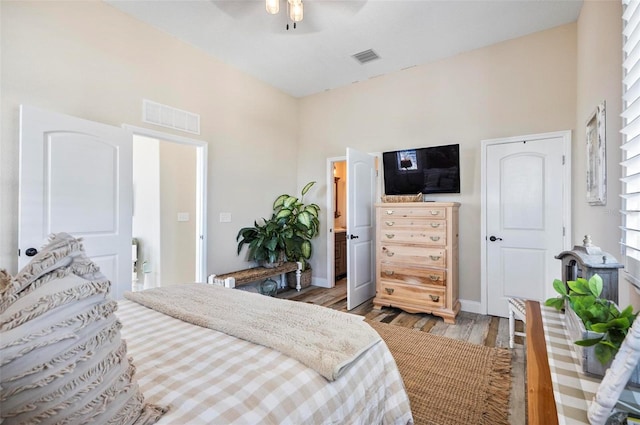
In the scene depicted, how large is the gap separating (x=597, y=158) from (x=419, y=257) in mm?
1799

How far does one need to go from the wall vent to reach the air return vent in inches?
82.2

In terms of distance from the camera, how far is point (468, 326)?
122 inches

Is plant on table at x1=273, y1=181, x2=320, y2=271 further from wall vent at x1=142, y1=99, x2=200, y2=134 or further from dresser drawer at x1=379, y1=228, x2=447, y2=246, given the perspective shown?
wall vent at x1=142, y1=99, x2=200, y2=134

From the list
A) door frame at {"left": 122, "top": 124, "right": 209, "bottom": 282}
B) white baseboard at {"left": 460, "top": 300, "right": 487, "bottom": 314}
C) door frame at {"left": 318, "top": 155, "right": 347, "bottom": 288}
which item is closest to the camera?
white baseboard at {"left": 460, "top": 300, "right": 487, "bottom": 314}

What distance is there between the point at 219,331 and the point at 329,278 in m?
3.45

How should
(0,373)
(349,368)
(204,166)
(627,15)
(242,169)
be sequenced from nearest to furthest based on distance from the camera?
(0,373) → (349,368) → (627,15) → (204,166) → (242,169)

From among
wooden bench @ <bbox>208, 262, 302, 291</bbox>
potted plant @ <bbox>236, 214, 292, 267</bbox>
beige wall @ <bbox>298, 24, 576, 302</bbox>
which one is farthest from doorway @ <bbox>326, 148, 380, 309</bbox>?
potted plant @ <bbox>236, 214, 292, 267</bbox>

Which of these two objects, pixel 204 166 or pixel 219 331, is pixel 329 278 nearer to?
pixel 204 166

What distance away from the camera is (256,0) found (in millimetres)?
2588

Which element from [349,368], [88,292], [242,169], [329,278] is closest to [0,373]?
[88,292]

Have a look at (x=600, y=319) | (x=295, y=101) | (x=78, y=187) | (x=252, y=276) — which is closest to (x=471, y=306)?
(x=252, y=276)

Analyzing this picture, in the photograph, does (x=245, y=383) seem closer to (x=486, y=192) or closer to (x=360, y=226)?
(x=360, y=226)

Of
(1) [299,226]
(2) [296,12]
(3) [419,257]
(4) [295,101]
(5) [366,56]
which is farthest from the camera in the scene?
(4) [295,101]

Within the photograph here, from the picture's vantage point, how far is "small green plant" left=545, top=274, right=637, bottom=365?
0.74 meters
